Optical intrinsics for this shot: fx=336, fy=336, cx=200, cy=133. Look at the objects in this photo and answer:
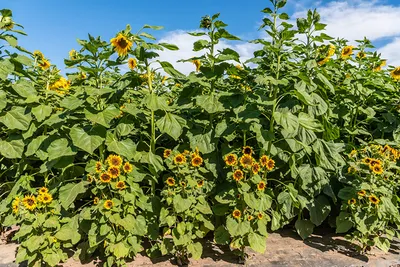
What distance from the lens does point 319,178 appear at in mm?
2891

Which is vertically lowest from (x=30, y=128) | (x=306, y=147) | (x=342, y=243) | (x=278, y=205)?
(x=342, y=243)

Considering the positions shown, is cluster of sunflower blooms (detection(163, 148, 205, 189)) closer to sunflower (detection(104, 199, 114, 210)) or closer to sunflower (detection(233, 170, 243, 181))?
sunflower (detection(233, 170, 243, 181))

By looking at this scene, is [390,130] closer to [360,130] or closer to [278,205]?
[360,130]

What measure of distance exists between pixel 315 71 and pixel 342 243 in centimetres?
156

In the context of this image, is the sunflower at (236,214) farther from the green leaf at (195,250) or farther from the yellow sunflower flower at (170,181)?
the yellow sunflower flower at (170,181)

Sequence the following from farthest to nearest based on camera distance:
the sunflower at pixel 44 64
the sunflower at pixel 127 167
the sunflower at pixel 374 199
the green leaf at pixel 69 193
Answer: the sunflower at pixel 44 64, the sunflower at pixel 374 199, the green leaf at pixel 69 193, the sunflower at pixel 127 167

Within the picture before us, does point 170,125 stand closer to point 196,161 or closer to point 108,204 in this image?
point 196,161

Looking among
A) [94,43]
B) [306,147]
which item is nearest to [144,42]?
[94,43]

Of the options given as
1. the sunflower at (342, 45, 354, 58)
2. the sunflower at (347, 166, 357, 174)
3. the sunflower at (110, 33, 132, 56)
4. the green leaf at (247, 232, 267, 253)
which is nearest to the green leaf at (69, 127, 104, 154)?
the sunflower at (110, 33, 132, 56)

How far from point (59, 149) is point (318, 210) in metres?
2.27

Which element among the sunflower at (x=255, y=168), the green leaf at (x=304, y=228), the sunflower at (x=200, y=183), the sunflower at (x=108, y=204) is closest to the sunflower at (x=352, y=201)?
the green leaf at (x=304, y=228)

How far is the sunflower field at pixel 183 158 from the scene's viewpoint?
2.48m

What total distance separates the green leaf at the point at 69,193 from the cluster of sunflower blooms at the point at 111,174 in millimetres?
184

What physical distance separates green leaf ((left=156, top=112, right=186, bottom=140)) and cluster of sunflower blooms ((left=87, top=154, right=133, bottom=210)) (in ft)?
1.26
